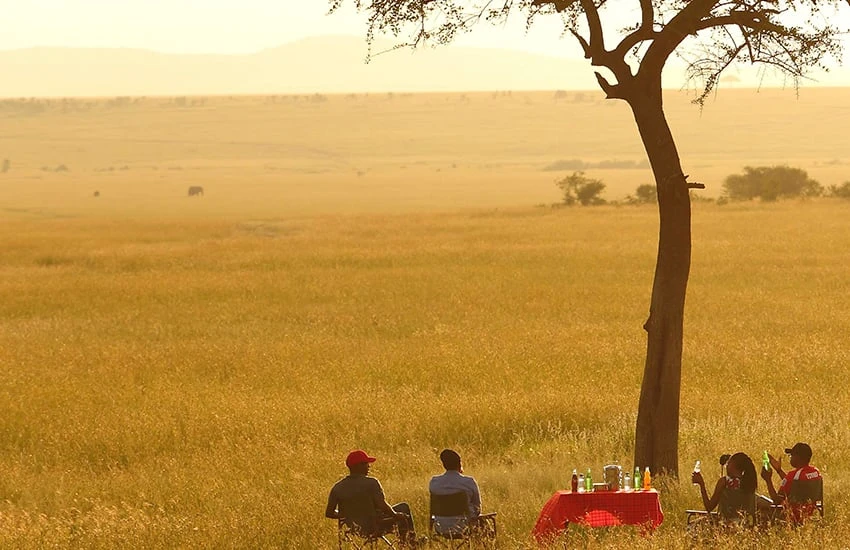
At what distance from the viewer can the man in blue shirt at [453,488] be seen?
10.3 m

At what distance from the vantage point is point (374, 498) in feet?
33.6

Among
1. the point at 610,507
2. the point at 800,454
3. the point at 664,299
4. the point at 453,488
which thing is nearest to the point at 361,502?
the point at 453,488

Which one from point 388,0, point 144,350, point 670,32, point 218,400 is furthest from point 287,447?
point 144,350

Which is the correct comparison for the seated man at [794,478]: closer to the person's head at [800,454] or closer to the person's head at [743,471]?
the person's head at [800,454]

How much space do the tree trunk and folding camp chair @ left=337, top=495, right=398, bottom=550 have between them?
3.77m

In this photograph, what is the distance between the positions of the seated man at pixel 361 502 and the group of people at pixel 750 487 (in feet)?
8.12

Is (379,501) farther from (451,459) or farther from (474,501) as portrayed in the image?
(474,501)

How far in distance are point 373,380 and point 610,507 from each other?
11761 mm

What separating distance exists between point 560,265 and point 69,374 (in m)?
22.2

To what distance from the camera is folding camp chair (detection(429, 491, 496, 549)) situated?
33.8 ft

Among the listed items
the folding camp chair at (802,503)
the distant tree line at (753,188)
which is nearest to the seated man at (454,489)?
the folding camp chair at (802,503)

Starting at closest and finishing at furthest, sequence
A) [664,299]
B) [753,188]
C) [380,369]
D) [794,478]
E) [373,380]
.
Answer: [794,478]
[664,299]
[373,380]
[380,369]
[753,188]

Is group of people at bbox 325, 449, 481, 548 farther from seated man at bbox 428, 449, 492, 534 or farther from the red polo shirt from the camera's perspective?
the red polo shirt

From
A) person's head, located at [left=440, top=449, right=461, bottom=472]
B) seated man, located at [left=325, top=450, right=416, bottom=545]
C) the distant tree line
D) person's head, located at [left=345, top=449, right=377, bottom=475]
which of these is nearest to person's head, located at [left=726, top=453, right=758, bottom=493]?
person's head, located at [left=440, top=449, right=461, bottom=472]
